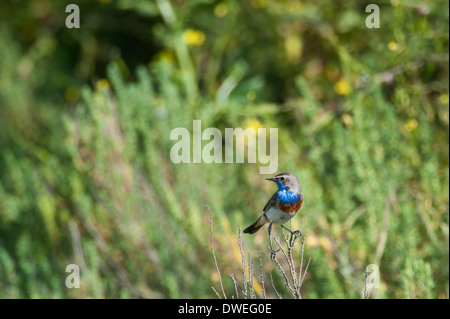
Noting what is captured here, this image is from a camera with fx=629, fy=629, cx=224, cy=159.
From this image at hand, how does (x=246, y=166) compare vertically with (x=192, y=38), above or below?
below

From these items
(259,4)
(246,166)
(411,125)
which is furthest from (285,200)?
(259,4)

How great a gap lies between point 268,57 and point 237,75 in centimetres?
71

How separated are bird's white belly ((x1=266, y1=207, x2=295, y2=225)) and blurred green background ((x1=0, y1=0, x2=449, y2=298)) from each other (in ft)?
1.99

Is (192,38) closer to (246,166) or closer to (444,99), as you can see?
(246,166)

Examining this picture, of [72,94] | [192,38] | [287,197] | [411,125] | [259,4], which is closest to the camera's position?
[287,197]

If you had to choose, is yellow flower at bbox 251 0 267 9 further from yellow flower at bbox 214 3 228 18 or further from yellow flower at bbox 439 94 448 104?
yellow flower at bbox 439 94 448 104

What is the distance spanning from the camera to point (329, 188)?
2.59 m

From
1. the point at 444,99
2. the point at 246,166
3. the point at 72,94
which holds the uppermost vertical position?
the point at 72,94

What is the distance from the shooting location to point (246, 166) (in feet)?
9.60

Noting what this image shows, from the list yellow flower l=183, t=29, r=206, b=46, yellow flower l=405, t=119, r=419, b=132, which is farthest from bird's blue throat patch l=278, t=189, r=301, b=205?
yellow flower l=183, t=29, r=206, b=46

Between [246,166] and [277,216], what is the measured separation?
1.83 meters

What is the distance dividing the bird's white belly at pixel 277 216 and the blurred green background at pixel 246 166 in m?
0.61

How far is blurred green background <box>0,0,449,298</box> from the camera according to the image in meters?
2.14
